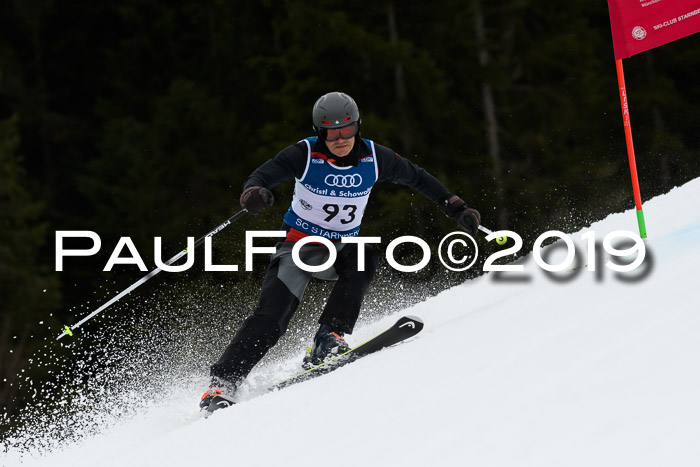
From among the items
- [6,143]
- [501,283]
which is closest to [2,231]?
[6,143]

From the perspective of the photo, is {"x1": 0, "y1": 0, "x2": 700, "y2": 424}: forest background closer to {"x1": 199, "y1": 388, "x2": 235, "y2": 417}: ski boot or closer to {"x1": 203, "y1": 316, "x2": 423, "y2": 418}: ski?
{"x1": 203, "y1": 316, "x2": 423, "y2": 418}: ski

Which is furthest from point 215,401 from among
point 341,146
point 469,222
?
point 469,222

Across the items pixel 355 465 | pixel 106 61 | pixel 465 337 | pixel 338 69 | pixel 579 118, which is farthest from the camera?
pixel 106 61

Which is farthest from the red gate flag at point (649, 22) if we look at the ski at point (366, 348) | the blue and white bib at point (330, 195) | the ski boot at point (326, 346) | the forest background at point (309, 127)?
the forest background at point (309, 127)

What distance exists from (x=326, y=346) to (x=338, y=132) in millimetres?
1180

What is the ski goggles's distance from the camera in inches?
165

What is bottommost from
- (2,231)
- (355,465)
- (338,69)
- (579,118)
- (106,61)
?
(355,465)

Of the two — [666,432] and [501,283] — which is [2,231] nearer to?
[501,283]

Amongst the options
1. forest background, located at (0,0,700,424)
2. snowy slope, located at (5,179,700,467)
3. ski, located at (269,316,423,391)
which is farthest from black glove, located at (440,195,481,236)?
forest background, located at (0,0,700,424)

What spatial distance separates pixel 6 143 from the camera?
1819 centimetres

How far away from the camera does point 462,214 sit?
14.8 ft

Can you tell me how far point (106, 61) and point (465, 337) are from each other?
2110cm

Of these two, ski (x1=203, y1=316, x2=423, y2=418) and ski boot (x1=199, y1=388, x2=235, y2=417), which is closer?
ski boot (x1=199, y1=388, x2=235, y2=417)

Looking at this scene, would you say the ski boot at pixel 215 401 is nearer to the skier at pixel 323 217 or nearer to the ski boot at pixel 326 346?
the skier at pixel 323 217
